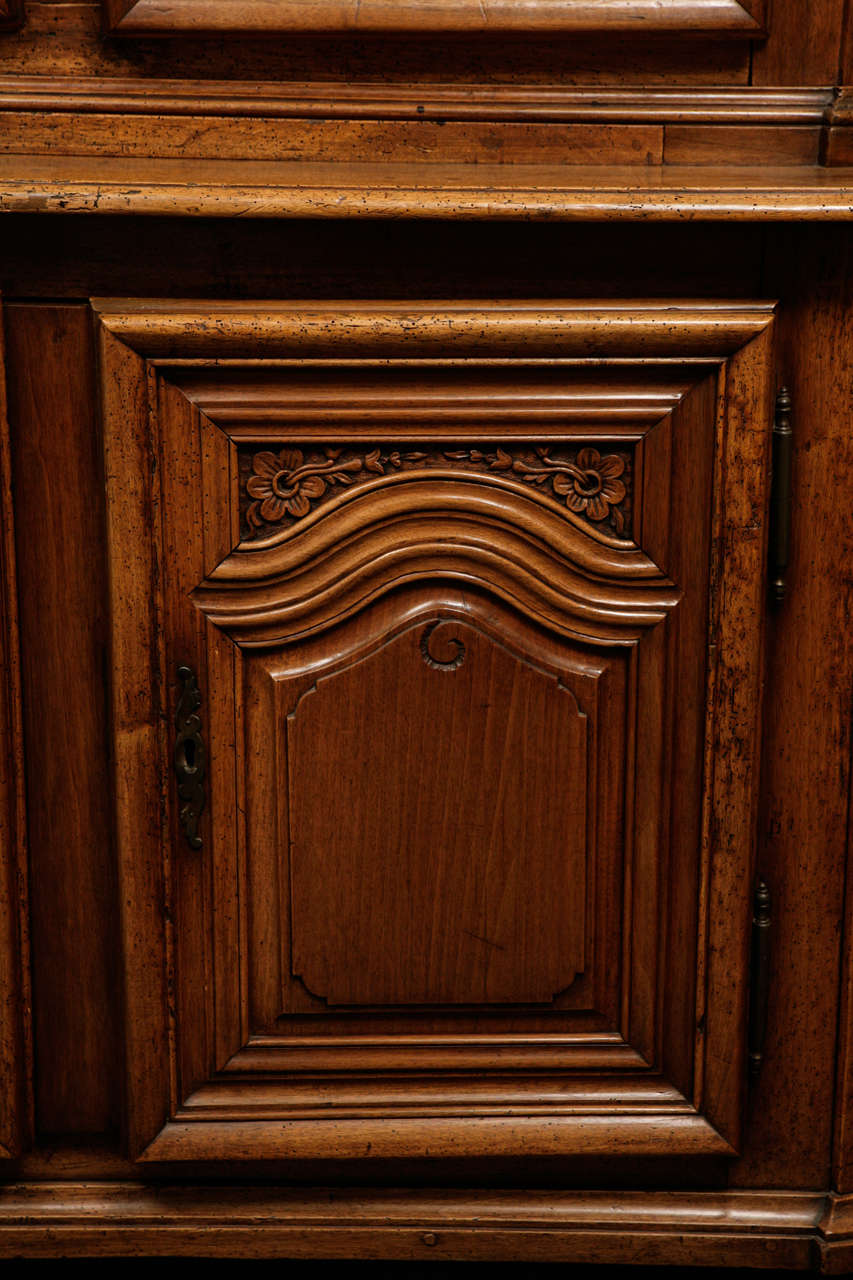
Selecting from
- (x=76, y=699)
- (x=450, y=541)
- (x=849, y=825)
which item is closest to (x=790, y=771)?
(x=849, y=825)

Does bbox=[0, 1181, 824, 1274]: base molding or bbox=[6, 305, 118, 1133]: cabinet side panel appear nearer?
bbox=[6, 305, 118, 1133]: cabinet side panel

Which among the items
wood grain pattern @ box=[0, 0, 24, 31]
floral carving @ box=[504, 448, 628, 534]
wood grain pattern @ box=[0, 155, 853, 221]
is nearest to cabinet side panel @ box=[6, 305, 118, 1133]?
wood grain pattern @ box=[0, 155, 853, 221]

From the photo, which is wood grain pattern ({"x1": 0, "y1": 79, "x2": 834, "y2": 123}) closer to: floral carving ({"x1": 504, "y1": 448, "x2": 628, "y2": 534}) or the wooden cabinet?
the wooden cabinet

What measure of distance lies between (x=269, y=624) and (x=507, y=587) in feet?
0.66

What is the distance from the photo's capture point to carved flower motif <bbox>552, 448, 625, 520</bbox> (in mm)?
1034

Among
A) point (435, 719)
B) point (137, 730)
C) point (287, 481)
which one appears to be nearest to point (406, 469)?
point (287, 481)

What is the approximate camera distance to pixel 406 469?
1.04m

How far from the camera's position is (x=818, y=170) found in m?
1.03

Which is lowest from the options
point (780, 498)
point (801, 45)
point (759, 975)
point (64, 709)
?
point (759, 975)

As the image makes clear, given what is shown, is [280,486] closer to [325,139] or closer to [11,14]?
[325,139]

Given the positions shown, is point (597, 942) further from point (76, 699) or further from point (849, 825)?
point (76, 699)

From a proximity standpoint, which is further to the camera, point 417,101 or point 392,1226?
point 392,1226

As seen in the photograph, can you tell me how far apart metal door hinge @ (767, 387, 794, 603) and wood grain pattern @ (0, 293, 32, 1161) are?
2.03 ft

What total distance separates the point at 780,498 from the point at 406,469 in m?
0.31
